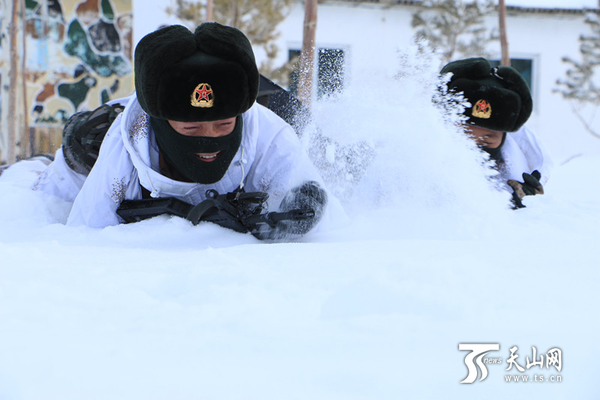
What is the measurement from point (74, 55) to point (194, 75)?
439 centimetres

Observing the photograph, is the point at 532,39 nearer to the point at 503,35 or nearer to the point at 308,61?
the point at 503,35

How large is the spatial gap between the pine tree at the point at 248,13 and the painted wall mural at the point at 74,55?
2.18 ft

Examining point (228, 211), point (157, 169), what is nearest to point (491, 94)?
point (228, 211)

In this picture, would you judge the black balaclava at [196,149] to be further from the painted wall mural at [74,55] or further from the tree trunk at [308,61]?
the painted wall mural at [74,55]

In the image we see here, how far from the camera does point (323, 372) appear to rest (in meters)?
0.90

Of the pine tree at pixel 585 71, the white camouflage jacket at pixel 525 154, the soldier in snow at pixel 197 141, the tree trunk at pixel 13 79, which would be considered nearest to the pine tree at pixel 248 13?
the tree trunk at pixel 13 79

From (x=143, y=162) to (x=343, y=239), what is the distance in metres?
0.71

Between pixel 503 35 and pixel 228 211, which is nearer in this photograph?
pixel 228 211

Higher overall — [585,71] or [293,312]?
[585,71]

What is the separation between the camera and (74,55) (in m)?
5.72

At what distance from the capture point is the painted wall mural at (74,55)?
220 inches

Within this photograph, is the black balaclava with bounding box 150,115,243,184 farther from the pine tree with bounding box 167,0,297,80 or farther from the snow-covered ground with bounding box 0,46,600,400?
the pine tree with bounding box 167,0,297,80

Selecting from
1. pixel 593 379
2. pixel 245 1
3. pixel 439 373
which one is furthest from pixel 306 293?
pixel 245 1

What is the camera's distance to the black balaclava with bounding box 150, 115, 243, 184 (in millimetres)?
1960
